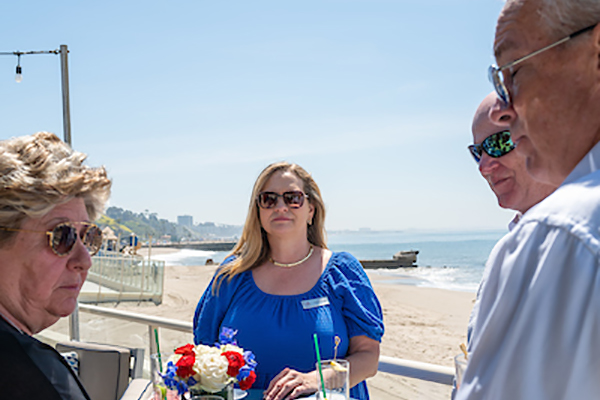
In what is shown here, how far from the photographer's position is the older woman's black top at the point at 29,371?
132 centimetres

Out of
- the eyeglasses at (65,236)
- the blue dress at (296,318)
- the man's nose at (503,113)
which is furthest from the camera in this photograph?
the blue dress at (296,318)

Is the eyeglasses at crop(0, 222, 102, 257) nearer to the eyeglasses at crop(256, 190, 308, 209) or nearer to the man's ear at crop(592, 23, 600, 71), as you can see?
the man's ear at crop(592, 23, 600, 71)

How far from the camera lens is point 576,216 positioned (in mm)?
694

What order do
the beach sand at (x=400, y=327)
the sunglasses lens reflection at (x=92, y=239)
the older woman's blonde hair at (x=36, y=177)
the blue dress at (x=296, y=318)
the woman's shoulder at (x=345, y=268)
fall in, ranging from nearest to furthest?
the older woman's blonde hair at (x=36, y=177)
the sunglasses lens reflection at (x=92, y=239)
the blue dress at (x=296, y=318)
the woman's shoulder at (x=345, y=268)
the beach sand at (x=400, y=327)

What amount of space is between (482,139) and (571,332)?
71.4 inches

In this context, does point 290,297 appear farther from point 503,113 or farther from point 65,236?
point 503,113

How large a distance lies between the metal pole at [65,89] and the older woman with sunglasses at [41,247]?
477cm

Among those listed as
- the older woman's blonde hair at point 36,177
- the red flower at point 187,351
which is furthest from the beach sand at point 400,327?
the older woman's blonde hair at point 36,177

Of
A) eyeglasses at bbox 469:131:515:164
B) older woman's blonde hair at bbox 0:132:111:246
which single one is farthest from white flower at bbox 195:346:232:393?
eyeglasses at bbox 469:131:515:164

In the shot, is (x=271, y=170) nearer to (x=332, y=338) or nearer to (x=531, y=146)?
(x=332, y=338)

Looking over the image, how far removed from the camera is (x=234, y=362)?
2062mm

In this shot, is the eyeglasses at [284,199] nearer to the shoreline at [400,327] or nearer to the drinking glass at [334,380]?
the shoreline at [400,327]

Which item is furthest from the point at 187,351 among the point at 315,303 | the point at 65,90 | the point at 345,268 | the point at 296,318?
the point at 65,90

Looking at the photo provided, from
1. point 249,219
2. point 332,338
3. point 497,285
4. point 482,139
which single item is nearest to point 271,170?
point 249,219
